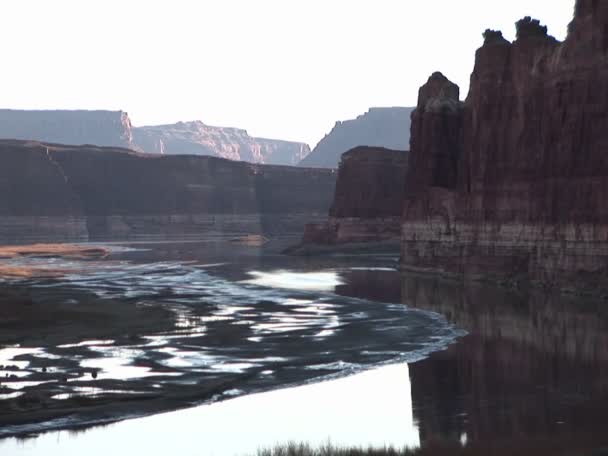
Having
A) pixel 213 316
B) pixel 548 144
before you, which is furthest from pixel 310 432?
pixel 548 144

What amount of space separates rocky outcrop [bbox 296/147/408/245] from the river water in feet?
212

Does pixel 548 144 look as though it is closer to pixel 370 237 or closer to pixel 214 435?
pixel 214 435

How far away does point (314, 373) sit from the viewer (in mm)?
29625

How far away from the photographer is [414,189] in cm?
8269

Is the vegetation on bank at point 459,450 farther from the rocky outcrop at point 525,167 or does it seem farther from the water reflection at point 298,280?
the water reflection at point 298,280

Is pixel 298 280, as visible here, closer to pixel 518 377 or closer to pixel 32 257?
pixel 518 377

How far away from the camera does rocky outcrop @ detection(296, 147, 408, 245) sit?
119 meters

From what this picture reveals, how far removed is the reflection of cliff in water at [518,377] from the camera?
22.0m

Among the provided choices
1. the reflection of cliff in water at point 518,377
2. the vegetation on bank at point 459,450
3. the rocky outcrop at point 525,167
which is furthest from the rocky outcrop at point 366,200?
the vegetation on bank at point 459,450

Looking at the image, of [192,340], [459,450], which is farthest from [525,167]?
[459,450]

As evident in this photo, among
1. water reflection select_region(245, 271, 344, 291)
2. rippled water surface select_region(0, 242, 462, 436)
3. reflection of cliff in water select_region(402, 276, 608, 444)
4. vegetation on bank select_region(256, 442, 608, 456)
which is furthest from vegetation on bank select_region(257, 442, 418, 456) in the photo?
water reflection select_region(245, 271, 344, 291)

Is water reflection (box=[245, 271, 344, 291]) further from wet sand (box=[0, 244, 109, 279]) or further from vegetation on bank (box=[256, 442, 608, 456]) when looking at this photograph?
vegetation on bank (box=[256, 442, 608, 456])

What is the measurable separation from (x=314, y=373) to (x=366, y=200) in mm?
91952

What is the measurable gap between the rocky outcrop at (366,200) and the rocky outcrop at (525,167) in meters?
37.7
